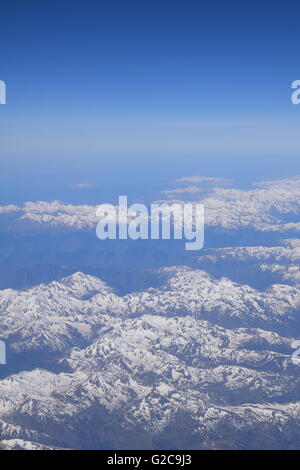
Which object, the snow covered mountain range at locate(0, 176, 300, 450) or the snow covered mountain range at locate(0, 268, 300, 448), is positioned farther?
the snow covered mountain range at locate(0, 268, 300, 448)

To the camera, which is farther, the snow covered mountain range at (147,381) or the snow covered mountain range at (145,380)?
the snow covered mountain range at (145,380)

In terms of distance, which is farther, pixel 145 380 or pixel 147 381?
pixel 145 380

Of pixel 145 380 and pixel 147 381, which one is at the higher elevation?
pixel 145 380

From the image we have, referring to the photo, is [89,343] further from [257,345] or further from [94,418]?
[257,345]
